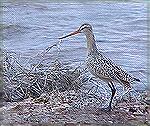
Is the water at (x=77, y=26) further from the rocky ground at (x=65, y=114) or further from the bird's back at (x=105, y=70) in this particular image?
the rocky ground at (x=65, y=114)

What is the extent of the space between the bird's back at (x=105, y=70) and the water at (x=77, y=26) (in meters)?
0.09

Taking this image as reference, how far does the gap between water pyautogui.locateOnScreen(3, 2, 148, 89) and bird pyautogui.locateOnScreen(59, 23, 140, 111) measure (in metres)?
0.08

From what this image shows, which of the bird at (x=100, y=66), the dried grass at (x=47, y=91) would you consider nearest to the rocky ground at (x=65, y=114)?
the dried grass at (x=47, y=91)

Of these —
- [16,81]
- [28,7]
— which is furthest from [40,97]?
[28,7]

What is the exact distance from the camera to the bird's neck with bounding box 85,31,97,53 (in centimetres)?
238

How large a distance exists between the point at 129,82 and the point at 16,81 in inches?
27.6

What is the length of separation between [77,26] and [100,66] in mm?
277

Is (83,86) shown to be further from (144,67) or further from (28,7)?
(28,7)

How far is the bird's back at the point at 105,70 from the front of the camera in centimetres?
237

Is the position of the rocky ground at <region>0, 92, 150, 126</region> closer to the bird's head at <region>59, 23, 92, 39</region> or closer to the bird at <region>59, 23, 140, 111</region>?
the bird at <region>59, 23, 140, 111</region>

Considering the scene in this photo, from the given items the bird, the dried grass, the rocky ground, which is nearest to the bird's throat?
the bird

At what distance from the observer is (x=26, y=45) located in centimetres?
247

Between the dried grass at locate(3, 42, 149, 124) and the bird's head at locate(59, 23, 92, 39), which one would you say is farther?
the dried grass at locate(3, 42, 149, 124)

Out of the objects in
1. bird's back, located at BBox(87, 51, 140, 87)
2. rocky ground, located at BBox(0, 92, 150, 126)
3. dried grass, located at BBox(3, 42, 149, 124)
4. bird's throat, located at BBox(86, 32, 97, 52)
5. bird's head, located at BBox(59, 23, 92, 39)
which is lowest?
rocky ground, located at BBox(0, 92, 150, 126)
